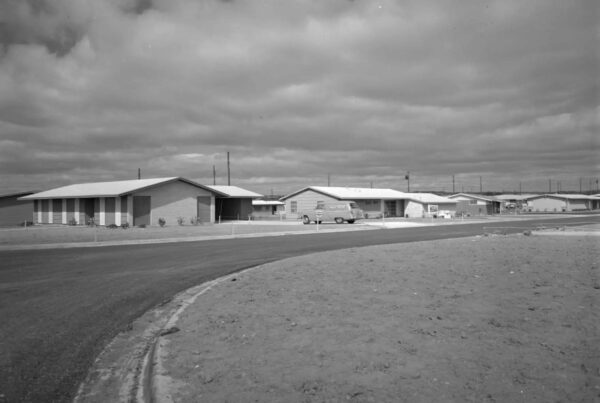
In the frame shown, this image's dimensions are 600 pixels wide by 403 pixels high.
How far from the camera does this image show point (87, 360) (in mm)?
5387

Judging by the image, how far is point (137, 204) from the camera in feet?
111

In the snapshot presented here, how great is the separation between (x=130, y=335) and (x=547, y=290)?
7.20 m

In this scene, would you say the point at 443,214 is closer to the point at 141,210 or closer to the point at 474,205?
the point at 474,205

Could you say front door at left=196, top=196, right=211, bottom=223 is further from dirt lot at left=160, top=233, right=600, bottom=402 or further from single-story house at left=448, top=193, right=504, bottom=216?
single-story house at left=448, top=193, right=504, bottom=216

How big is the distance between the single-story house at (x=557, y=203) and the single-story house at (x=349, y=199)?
55546 millimetres

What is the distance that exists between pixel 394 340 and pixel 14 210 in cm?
4857

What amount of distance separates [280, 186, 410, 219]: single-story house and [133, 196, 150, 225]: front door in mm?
22680

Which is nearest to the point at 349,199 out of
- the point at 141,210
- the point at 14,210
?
the point at 141,210

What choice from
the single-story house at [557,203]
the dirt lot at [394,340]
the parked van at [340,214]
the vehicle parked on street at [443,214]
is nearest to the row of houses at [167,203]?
the vehicle parked on street at [443,214]

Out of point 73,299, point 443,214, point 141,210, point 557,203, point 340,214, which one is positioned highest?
point 557,203

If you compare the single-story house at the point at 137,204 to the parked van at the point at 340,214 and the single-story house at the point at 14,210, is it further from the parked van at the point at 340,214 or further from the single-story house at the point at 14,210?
the parked van at the point at 340,214

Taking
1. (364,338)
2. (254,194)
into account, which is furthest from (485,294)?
(254,194)

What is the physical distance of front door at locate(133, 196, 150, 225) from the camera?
33719 mm

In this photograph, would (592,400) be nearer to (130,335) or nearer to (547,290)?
(547,290)
